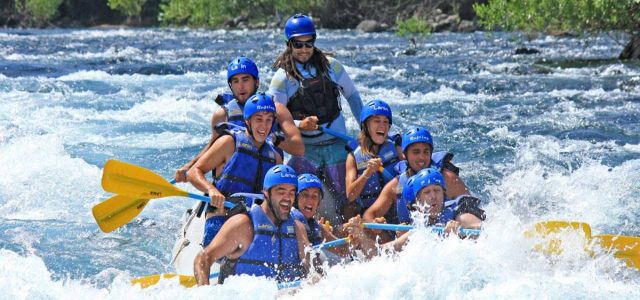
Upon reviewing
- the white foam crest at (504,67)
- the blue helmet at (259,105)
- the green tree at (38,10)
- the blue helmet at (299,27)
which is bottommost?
the green tree at (38,10)

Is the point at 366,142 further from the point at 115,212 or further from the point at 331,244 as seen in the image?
the point at 115,212

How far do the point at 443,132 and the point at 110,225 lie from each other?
27.8 feet

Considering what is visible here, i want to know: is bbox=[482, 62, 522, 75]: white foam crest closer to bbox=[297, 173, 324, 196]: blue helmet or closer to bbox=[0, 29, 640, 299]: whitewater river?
bbox=[0, 29, 640, 299]: whitewater river

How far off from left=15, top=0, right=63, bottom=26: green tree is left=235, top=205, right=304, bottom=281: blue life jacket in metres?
65.9

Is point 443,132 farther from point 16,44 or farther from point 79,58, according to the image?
point 16,44

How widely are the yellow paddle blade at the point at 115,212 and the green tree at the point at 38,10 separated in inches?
2542

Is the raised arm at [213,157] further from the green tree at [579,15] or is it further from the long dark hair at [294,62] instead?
the green tree at [579,15]

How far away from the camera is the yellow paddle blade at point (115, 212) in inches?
271

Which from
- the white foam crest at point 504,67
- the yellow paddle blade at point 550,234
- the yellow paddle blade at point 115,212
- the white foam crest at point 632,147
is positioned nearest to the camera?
the yellow paddle blade at point 550,234

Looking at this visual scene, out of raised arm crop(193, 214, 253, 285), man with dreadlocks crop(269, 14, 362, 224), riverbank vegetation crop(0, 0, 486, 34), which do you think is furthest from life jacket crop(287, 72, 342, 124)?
riverbank vegetation crop(0, 0, 486, 34)

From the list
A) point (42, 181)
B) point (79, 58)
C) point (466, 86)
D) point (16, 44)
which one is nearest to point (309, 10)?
point (16, 44)

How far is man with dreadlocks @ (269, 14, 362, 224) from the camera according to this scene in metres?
7.21

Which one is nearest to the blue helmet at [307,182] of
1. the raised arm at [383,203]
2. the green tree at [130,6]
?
the raised arm at [383,203]

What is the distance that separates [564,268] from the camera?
600 cm
